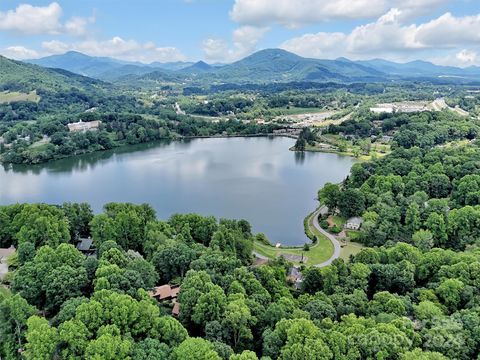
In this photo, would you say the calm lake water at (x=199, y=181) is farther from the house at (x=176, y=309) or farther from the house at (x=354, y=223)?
the house at (x=176, y=309)

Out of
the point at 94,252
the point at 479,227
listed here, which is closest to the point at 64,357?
the point at 94,252

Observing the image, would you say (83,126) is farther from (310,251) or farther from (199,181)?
(310,251)

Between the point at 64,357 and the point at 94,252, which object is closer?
the point at 64,357

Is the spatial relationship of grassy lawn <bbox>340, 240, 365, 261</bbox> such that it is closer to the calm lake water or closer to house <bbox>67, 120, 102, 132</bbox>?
the calm lake water

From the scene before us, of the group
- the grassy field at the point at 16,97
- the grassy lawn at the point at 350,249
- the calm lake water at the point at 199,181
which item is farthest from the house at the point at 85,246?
the grassy field at the point at 16,97

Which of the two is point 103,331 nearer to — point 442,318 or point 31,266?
point 31,266

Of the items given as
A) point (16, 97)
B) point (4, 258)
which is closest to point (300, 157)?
point (4, 258)
